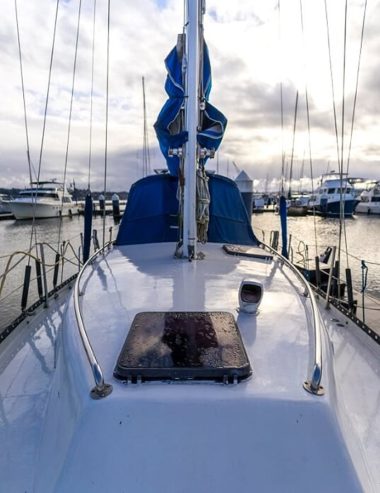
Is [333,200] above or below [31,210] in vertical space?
above

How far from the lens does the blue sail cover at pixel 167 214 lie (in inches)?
225

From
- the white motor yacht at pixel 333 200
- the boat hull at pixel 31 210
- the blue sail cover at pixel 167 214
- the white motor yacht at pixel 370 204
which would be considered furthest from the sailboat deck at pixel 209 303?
the white motor yacht at pixel 370 204

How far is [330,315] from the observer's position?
394 centimetres

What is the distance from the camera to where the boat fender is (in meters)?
2.49

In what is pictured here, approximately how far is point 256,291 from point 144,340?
1038 millimetres

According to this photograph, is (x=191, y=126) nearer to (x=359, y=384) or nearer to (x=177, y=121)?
(x=177, y=121)

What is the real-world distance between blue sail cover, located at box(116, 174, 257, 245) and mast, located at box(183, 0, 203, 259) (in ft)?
5.46

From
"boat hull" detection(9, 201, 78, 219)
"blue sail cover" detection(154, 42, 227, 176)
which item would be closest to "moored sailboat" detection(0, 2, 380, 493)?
"blue sail cover" detection(154, 42, 227, 176)

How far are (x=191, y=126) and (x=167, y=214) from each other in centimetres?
227

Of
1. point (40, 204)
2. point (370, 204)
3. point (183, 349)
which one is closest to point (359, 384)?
point (183, 349)

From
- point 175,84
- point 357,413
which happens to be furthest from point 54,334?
point 175,84

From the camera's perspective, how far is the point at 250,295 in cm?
260

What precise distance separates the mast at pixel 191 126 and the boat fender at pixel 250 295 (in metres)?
1.36

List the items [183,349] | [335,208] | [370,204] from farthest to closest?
[370,204] < [335,208] < [183,349]
